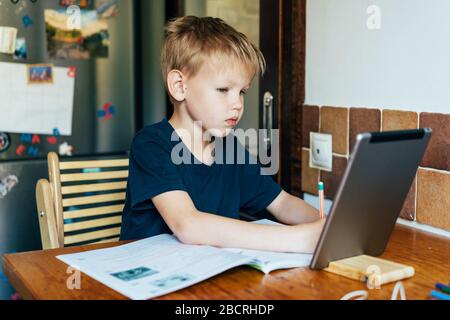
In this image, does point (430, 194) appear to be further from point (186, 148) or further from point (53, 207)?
point (53, 207)

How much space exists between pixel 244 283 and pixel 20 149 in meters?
1.51

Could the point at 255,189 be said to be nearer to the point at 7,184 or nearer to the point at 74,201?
the point at 74,201

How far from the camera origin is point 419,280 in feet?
3.05

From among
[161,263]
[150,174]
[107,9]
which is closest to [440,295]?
[161,263]

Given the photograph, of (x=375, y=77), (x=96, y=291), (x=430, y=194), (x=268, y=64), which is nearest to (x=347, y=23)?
(x=375, y=77)

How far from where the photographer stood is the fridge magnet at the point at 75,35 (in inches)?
85.2

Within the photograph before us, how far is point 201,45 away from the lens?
123 cm

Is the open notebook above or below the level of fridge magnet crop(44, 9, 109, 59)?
below

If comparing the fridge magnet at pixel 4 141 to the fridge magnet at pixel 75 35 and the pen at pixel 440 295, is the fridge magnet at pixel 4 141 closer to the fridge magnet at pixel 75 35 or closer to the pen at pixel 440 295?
the fridge magnet at pixel 75 35

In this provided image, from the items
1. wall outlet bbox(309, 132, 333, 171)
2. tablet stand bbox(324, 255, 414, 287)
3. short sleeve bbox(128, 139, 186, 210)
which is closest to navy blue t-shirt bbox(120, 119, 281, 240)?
short sleeve bbox(128, 139, 186, 210)

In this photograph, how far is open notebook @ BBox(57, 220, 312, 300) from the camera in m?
0.85

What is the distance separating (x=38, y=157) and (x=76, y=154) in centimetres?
15

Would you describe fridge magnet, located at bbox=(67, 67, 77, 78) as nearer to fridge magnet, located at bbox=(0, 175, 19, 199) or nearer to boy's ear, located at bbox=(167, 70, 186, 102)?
fridge magnet, located at bbox=(0, 175, 19, 199)
